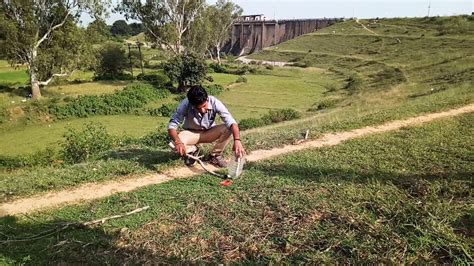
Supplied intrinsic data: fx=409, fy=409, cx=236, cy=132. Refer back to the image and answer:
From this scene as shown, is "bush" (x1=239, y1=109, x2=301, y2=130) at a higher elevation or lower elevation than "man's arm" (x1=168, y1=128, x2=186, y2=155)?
lower

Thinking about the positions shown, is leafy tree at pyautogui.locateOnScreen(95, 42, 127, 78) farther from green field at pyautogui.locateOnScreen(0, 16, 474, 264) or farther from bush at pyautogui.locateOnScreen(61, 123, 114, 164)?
green field at pyautogui.locateOnScreen(0, 16, 474, 264)

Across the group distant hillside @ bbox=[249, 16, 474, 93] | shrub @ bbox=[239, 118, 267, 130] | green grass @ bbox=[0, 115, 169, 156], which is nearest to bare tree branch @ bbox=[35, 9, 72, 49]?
green grass @ bbox=[0, 115, 169, 156]

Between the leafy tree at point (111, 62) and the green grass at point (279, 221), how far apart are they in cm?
3414

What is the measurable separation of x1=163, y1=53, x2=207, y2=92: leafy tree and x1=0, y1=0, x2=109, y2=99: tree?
21.5ft

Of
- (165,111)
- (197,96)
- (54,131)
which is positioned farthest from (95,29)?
(197,96)

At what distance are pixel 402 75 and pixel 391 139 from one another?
874 inches

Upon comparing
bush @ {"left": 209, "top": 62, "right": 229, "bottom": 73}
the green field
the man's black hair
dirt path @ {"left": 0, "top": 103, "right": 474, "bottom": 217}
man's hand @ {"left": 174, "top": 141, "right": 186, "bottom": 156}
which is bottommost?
bush @ {"left": 209, "top": 62, "right": 229, "bottom": 73}

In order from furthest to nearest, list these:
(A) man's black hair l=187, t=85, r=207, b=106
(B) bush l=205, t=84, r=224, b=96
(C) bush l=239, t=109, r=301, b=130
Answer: (B) bush l=205, t=84, r=224, b=96 → (C) bush l=239, t=109, r=301, b=130 → (A) man's black hair l=187, t=85, r=207, b=106

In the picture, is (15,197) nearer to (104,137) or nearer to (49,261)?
(49,261)

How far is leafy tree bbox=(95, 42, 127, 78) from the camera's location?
37812 millimetres

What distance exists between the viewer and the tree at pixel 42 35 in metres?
23.7

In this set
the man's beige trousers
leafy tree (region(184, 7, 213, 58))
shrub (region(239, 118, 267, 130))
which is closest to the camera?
the man's beige trousers

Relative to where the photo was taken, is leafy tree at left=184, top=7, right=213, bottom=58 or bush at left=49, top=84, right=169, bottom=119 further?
leafy tree at left=184, top=7, right=213, bottom=58

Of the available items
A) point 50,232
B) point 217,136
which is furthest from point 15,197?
point 217,136
